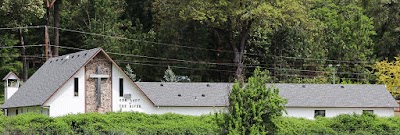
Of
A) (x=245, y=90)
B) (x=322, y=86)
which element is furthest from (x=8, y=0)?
(x=245, y=90)

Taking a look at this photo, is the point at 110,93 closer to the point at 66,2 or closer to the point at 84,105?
the point at 84,105

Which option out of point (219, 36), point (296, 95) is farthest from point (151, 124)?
Answer: point (219, 36)

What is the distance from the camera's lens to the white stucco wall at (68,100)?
135ft

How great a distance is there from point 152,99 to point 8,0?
19398mm

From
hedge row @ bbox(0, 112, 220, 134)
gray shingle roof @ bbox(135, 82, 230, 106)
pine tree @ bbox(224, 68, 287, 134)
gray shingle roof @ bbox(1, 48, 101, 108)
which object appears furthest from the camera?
gray shingle roof @ bbox(135, 82, 230, 106)

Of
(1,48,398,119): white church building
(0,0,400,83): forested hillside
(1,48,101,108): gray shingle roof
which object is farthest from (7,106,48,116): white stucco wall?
(0,0,400,83): forested hillside

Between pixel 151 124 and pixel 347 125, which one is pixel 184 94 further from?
pixel 347 125

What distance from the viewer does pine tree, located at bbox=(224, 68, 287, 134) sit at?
906 inches

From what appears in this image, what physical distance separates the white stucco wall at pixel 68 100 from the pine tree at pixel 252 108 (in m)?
20.0

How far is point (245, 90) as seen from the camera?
23.2 metres

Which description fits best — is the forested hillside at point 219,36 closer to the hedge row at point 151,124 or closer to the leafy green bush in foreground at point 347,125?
the leafy green bush in foreground at point 347,125

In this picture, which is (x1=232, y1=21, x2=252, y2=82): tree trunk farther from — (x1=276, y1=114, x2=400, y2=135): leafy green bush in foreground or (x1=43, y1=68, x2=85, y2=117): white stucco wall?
(x1=276, y1=114, x2=400, y2=135): leafy green bush in foreground

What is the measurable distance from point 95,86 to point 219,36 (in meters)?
25.7

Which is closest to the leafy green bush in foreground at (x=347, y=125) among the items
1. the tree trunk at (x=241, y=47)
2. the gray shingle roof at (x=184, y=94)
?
the gray shingle roof at (x=184, y=94)
